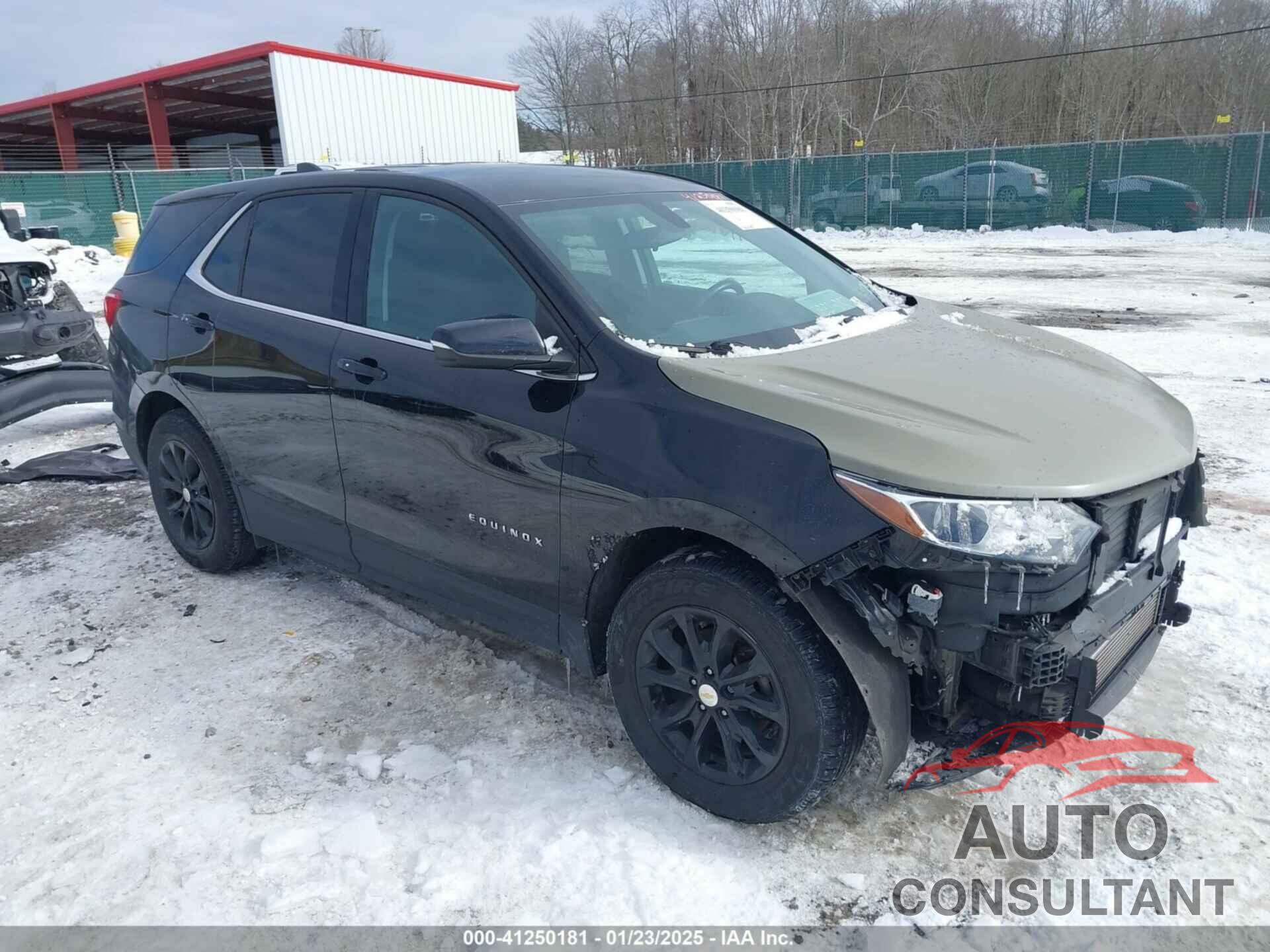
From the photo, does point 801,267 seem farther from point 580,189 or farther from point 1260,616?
point 1260,616

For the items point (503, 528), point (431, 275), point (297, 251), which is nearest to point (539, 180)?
point (431, 275)

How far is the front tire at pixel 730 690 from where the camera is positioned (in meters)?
2.48

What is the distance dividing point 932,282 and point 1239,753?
43.4 feet

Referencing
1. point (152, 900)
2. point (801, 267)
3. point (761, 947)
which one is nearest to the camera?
point (761, 947)

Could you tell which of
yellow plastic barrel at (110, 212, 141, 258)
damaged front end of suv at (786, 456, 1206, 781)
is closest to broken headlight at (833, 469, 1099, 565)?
damaged front end of suv at (786, 456, 1206, 781)

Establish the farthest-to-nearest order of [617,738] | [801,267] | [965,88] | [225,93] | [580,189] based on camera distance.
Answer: [965,88]
[225,93]
[801,267]
[580,189]
[617,738]

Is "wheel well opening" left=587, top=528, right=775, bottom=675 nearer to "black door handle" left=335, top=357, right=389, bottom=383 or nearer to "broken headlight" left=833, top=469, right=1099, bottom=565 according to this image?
"broken headlight" left=833, top=469, right=1099, bottom=565

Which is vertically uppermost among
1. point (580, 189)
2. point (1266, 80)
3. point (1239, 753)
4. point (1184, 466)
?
point (1266, 80)

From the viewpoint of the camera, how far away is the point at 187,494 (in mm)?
4617

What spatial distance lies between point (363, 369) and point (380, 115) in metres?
29.8

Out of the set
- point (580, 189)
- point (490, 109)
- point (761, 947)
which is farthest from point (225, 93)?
point (761, 947)

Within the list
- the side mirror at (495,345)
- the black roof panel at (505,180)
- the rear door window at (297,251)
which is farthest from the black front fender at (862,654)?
the rear door window at (297,251)

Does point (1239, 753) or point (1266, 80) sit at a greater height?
point (1266, 80)

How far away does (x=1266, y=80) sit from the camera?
33.8 meters
